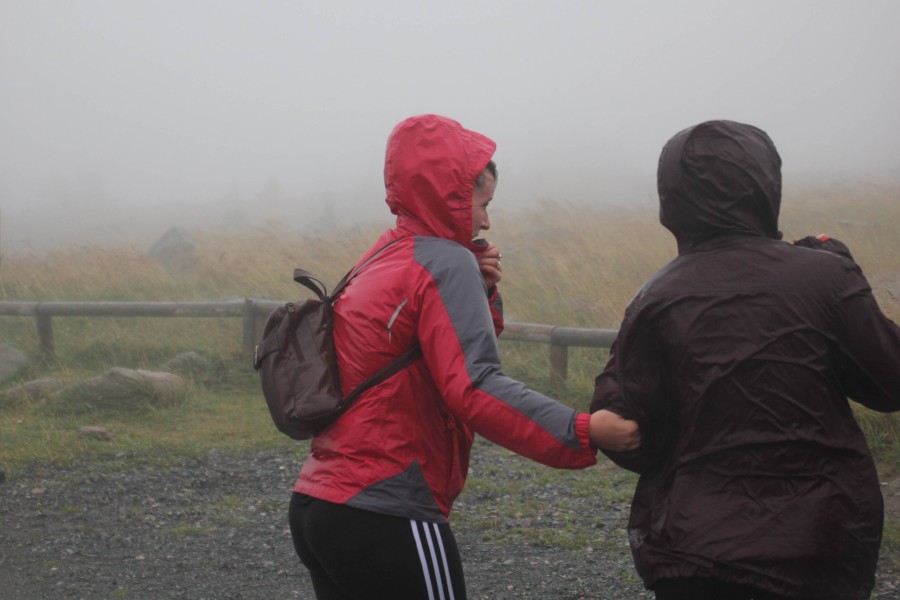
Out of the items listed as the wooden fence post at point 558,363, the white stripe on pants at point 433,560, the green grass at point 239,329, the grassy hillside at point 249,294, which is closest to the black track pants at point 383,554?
the white stripe on pants at point 433,560

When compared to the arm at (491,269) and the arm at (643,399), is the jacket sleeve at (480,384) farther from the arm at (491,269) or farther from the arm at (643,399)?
the arm at (491,269)

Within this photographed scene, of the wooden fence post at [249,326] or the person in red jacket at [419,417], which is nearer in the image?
the person in red jacket at [419,417]

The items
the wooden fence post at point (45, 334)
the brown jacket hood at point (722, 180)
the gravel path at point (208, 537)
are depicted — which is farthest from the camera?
the wooden fence post at point (45, 334)

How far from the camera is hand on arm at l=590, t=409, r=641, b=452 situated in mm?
2295

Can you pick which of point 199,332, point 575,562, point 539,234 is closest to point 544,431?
point 575,562

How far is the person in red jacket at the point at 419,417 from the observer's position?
233 centimetres

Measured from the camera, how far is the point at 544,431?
230cm

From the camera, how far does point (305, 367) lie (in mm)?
2518

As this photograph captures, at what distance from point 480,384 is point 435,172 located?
54cm

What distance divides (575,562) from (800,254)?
2863 millimetres

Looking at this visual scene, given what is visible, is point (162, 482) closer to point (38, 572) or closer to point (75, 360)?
point (38, 572)

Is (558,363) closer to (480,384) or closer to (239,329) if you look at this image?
(239,329)

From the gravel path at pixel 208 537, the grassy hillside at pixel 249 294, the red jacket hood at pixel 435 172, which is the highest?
the red jacket hood at pixel 435 172

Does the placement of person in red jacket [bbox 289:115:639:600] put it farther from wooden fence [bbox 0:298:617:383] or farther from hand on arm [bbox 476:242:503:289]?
wooden fence [bbox 0:298:617:383]
